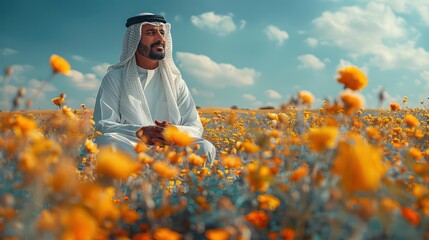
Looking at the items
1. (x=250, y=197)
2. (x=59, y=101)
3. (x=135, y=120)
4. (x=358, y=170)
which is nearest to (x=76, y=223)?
(x=358, y=170)

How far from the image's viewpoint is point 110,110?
4098 mm

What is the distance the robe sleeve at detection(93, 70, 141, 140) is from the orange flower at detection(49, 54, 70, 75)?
6.77ft

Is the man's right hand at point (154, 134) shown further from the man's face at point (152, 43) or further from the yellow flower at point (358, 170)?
the yellow flower at point (358, 170)

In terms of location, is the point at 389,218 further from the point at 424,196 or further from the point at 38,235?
the point at 38,235

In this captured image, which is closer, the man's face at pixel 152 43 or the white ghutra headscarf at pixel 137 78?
the white ghutra headscarf at pixel 137 78

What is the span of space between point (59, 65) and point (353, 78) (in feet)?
4.16

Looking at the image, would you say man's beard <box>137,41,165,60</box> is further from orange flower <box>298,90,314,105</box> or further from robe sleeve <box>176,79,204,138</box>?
orange flower <box>298,90,314,105</box>

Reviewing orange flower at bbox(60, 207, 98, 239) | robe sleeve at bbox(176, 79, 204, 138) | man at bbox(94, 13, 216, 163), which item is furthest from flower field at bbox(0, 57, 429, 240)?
robe sleeve at bbox(176, 79, 204, 138)

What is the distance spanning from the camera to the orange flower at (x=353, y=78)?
182 cm

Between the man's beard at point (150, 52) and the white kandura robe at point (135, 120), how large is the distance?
0.18 metres

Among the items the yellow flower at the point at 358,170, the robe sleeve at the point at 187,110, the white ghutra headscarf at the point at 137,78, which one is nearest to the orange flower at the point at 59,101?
the white ghutra headscarf at the point at 137,78

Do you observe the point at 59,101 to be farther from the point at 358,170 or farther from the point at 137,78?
the point at 358,170

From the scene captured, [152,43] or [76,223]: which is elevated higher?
[152,43]

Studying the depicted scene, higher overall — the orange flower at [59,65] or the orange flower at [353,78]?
the orange flower at [353,78]
